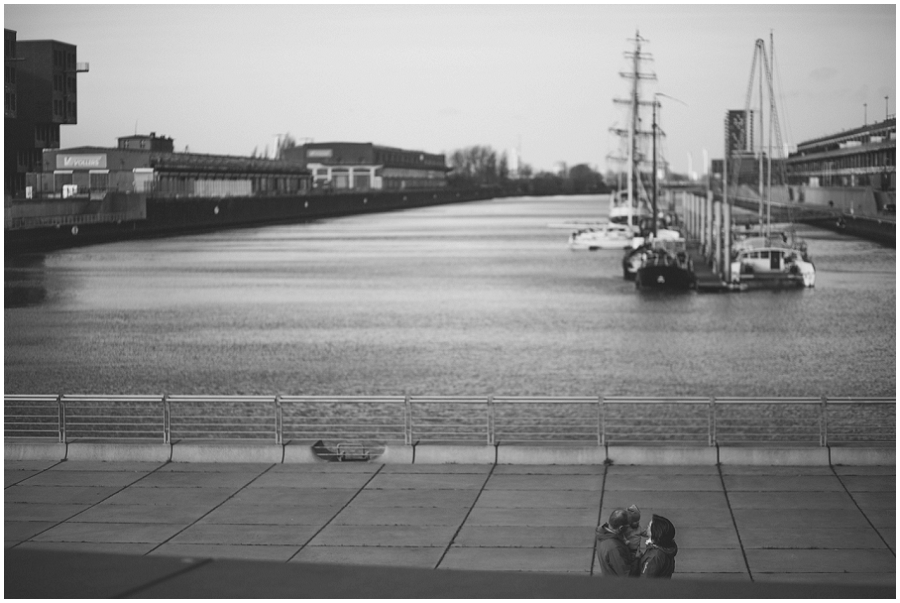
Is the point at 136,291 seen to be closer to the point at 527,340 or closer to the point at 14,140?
the point at 14,140

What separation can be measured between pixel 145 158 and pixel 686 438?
75574 mm

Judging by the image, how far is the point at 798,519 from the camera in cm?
874

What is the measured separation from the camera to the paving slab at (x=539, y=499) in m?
9.27

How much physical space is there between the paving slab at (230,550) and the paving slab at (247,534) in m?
0.08

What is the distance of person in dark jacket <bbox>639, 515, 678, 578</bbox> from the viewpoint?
595cm

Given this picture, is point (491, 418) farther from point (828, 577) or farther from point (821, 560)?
point (828, 577)

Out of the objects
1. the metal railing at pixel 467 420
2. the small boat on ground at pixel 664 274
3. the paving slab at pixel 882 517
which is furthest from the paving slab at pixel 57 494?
the small boat on ground at pixel 664 274

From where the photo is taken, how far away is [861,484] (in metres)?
9.62

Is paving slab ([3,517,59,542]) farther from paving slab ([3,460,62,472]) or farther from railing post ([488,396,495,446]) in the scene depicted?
railing post ([488,396,495,446])

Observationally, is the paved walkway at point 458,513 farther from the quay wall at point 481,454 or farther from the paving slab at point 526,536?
the quay wall at point 481,454

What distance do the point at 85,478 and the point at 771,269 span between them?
40.4m

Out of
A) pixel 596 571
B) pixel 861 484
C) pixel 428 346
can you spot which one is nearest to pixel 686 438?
pixel 861 484

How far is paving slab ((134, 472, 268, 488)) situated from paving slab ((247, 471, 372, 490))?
12 cm

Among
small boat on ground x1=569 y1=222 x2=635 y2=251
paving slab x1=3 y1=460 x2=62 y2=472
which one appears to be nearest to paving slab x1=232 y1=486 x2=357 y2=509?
paving slab x1=3 y1=460 x2=62 y2=472
